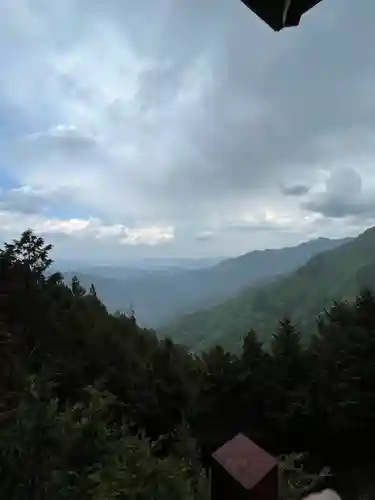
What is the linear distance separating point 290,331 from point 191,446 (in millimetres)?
5666

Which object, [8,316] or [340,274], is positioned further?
[340,274]

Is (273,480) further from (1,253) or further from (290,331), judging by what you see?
(1,253)

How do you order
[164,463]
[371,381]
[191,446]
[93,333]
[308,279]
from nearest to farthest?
[164,463] < [191,446] < [371,381] < [93,333] < [308,279]

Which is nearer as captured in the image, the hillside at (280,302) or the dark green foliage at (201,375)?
the dark green foliage at (201,375)

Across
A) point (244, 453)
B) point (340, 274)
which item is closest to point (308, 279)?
point (340, 274)

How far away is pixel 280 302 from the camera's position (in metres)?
96.6

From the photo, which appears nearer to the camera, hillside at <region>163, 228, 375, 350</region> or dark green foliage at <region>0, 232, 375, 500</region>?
dark green foliage at <region>0, 232, 375, 500</region>

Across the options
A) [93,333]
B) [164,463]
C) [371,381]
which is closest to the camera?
[164,463]

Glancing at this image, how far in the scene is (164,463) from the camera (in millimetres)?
7996

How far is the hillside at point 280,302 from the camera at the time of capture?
269 ft

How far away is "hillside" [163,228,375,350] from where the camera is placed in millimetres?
A: 81938

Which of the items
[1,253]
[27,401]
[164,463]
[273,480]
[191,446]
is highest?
[1,253]

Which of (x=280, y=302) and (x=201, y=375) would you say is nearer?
(x=201, y=375)

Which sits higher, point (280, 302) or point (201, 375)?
Answer: point (280, 302)
